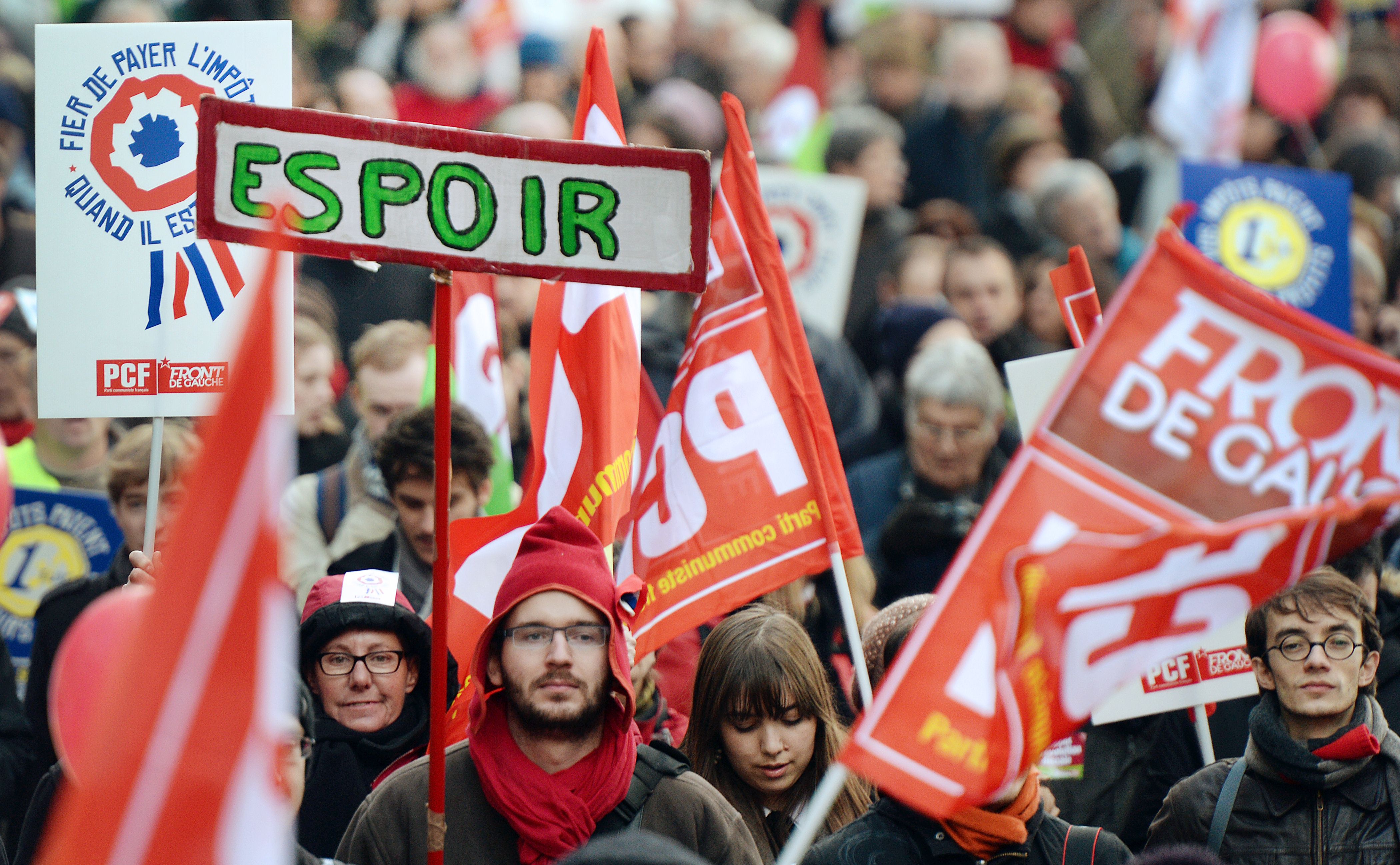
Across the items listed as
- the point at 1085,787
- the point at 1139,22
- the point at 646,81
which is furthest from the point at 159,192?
the point at 1139,22

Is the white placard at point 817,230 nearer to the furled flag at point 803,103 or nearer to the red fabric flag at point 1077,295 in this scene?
the furled flag at point 803,103

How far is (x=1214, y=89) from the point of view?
11.0 m

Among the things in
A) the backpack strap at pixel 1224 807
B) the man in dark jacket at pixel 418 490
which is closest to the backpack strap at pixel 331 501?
the man in dark jacket at pixel 418 490

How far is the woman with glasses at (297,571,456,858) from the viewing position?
4.24 meters

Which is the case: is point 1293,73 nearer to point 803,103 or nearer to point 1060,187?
point 803,103

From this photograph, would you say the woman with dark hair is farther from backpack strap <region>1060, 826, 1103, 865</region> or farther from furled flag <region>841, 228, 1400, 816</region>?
furled flag <region>841, 228, 1400, 816</region>

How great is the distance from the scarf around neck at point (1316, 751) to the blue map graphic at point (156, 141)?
2936 millimetres

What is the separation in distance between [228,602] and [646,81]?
9262mm

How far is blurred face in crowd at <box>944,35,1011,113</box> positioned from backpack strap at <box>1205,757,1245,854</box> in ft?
22.2

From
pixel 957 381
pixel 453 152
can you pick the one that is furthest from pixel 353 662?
pixel 957 381

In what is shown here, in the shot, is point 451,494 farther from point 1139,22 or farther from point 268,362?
point 1139,22

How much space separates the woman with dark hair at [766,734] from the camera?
13.9 feet

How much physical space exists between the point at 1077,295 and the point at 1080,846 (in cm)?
138

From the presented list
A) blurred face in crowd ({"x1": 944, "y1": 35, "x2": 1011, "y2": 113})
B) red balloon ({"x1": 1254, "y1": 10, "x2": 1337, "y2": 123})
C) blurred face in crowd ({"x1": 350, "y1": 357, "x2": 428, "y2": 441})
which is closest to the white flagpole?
blurred face in crowd ({"x1": 350, "y1": 357, "x2": 428, "y2": 441})
